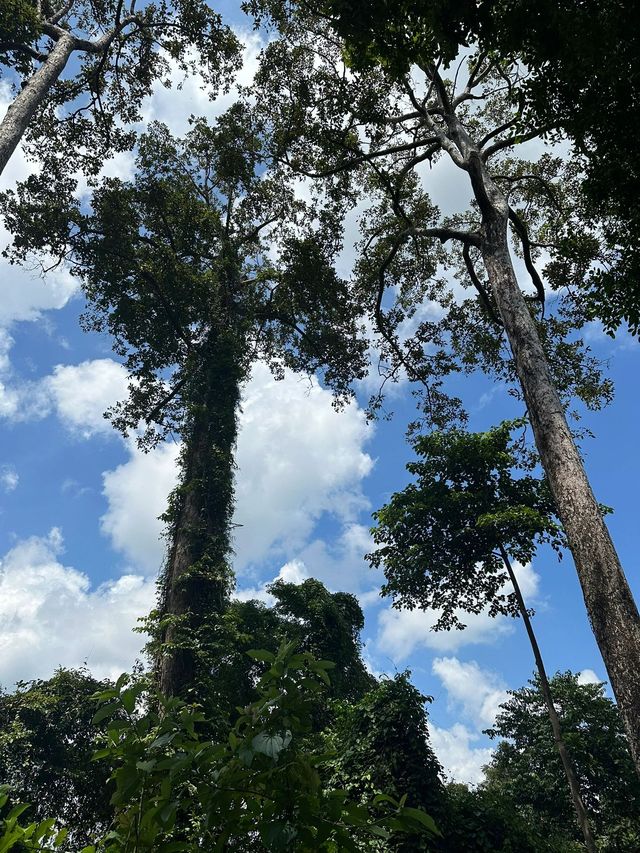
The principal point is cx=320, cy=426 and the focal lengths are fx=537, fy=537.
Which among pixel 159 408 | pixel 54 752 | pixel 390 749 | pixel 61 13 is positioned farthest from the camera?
pixel 159 408

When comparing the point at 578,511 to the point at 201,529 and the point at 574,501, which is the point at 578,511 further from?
the point at 201,529

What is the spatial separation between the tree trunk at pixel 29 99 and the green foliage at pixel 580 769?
23342mm

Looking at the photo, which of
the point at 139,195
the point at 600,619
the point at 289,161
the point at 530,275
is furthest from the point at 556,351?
the point at 139,195

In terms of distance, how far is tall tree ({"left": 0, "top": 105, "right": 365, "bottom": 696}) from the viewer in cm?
1418

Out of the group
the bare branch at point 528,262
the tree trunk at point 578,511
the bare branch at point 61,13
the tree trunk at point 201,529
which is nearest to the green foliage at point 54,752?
the tree trunk at point 201,529

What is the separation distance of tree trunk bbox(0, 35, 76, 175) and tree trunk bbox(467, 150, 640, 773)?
7.80 meters

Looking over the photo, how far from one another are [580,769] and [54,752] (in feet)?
60.9

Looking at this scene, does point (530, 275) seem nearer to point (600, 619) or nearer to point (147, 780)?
point (600, 619)

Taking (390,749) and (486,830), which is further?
(390,749)

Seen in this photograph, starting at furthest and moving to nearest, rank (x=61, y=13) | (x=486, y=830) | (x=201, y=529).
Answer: (x=201, y=529)
(x=61, y=13)
(x=486, y=830)

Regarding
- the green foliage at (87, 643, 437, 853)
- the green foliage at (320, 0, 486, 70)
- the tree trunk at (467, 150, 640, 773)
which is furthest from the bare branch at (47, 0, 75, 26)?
the green foliage at (87, 643, 437, 853)

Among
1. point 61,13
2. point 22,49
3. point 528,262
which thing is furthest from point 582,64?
point 61,13

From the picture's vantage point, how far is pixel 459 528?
15594 mm

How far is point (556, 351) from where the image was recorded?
1494 centimetres
